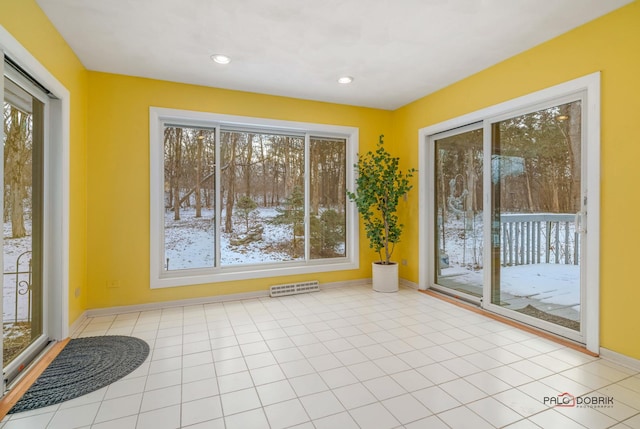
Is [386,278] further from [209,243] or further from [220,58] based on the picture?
[220,58]

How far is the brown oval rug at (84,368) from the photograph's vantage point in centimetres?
204

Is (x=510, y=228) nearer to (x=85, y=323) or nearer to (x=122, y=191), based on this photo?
(x=122, y=191)

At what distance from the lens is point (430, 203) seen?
4531 millimetres

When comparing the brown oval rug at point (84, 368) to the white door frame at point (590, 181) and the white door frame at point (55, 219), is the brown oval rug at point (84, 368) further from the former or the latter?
the white door frame at point (590, 181)

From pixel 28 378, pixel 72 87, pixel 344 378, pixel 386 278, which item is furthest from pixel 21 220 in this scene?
pixel 386 278

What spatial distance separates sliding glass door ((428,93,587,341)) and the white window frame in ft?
4.18

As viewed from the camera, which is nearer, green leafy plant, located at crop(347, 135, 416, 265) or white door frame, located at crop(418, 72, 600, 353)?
white door frame, located at crop(418, 72, 600, 353)

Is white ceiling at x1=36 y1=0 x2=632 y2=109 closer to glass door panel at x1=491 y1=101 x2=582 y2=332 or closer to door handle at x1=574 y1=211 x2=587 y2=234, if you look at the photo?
glass door panel at x1=491 y1=101 x2=582 y2=332

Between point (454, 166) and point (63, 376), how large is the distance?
4453mm

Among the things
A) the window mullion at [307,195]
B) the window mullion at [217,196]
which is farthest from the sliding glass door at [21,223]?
the window mullion at [307,195]

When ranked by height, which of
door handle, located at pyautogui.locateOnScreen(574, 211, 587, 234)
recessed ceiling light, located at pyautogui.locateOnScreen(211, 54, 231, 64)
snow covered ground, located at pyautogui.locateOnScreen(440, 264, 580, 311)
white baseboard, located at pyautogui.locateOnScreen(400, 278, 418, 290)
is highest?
recessed ceiling light, located at pyautogui.locateOnScreen(211, 54, 231, 64)

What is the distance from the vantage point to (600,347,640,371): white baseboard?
233 centimetres

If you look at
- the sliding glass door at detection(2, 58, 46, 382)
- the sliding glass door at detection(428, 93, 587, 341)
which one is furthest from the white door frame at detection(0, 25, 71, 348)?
the sliding glass door at detection(428, 93, 587, 341)

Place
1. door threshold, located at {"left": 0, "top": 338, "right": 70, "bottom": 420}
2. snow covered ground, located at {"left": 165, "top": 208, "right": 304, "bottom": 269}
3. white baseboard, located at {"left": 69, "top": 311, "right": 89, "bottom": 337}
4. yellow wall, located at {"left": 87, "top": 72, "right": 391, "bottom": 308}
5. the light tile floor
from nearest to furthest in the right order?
the light tile floor, door threshold, located at {"left": 0, "top": 338, "right": 70, "bottom": 420}, white baseboard, located at {"left": 69, "top": 311, "right": 89, "bottom": 337}, yellow wall, located at {"left": 87, "top": 72, "right": 391, "bottom": 308}, snow covered ground, located at {"left": 165, "top": 208, "right": 304, "bottom": 269}
